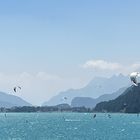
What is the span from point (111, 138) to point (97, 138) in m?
2.85

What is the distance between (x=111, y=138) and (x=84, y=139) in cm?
613

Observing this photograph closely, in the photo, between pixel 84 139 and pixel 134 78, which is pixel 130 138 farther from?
pixel 134 78

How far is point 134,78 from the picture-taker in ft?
116

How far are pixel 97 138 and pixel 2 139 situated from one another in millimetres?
19233

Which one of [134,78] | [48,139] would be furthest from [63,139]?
[134,78]

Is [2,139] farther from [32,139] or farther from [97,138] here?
[97,138]

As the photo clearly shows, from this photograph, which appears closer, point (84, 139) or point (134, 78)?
point (134, 78)

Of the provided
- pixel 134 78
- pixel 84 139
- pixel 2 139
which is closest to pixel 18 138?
pixel 2 139

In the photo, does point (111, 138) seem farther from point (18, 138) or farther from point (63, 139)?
point (18, 138)

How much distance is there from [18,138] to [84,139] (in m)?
14.3

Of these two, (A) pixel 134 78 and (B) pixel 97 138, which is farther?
(B) pixel 97 138

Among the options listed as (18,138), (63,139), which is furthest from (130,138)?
(18,138)

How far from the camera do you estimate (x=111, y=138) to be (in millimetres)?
110562

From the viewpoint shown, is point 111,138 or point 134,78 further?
point 111,138
